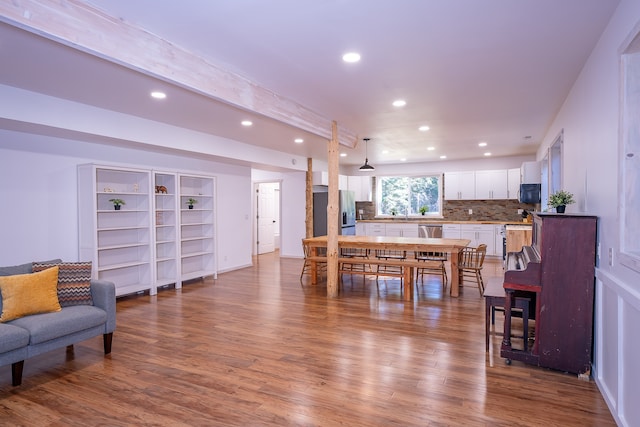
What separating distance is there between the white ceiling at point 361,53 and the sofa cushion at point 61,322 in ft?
7.06

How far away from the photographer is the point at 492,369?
10.2 feet

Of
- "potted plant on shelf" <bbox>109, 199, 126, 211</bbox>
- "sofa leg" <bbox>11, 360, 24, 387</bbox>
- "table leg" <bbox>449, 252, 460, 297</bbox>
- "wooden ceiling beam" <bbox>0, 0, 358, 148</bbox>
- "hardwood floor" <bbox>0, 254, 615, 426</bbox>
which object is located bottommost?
"hardwood floor" <bbox>0, 254, 615, 426</bbox>

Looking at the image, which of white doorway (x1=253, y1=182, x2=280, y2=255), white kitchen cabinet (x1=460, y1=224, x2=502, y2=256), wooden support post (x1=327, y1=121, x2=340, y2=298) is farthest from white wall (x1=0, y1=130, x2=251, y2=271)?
white kitchen cabinet (x1=460, y1=224, x2=502, y2=256)

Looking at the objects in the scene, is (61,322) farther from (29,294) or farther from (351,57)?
(351,57)

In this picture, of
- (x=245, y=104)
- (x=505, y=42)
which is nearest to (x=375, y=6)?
(x=505, y=42)

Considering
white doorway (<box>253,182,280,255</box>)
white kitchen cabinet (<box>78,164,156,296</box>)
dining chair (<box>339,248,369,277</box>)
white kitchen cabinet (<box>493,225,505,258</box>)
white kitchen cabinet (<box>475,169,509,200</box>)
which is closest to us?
white kitchen cabinet (<box>78,164,156,296</box>)

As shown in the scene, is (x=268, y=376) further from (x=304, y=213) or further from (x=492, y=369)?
(x=304, y=213)

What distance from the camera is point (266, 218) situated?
35.9 ft

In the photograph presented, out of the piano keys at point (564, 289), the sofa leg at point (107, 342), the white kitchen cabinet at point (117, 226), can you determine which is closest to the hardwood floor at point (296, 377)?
the sofa leg at point (107, 342)

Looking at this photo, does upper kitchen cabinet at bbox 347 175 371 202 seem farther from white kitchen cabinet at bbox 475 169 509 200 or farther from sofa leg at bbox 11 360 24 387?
sofa leg at bbox 11 360 24 387

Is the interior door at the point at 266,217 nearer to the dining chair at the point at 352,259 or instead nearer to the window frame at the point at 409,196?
the window frame at the point at 409,196

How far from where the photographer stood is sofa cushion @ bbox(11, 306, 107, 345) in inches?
116

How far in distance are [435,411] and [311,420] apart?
2.71 ft

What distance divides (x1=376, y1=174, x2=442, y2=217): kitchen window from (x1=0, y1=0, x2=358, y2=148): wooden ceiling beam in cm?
700
